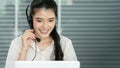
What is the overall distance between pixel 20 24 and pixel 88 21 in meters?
0.65

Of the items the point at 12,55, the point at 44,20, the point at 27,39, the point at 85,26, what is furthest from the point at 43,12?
the point at 85,26

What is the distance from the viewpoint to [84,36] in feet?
9.21

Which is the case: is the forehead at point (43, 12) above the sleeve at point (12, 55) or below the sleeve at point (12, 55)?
above

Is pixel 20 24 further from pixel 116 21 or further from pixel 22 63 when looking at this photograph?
pixel 22 63

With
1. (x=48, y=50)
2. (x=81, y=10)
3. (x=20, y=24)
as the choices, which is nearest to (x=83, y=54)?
(x=81, y=10)

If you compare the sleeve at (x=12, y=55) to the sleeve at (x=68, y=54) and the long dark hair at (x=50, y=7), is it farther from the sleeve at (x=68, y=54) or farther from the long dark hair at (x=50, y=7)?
the sleeve at (x=68, y=54)

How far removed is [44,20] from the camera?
1620mm

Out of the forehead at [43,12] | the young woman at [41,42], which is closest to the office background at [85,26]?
the young woman at [41,42]

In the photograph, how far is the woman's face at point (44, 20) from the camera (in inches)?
64.2

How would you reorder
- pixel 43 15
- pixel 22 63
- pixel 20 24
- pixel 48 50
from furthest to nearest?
pixel 20 24 → pixel 48 50 → pixel 43 15 → pixel 22 63

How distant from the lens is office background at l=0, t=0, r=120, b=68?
277cm

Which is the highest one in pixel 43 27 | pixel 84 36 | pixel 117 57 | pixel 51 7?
pixel 51 7

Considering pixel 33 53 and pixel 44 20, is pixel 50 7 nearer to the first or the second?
pixel 44 20

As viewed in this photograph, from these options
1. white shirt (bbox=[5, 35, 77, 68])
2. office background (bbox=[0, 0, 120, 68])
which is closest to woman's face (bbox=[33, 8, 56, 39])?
white shirt (bbox=[5, 35, 77, 68])
